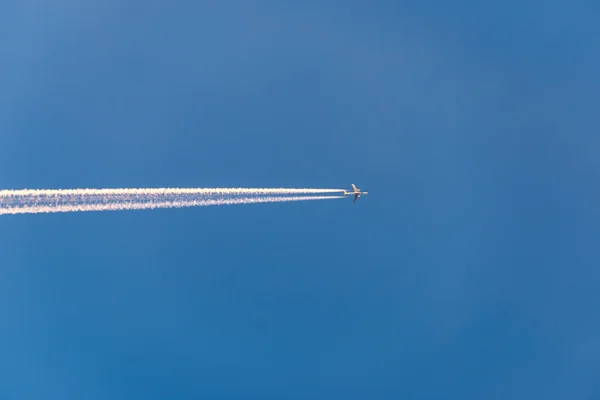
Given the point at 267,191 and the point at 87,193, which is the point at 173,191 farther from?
the point at 267,191

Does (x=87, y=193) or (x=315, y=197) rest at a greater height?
(x=315, y=197)

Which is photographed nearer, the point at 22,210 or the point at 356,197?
the point at 22,210

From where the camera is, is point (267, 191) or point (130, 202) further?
point (267, 191)

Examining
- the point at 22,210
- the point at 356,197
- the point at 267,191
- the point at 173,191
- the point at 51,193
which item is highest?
the point at 356,197

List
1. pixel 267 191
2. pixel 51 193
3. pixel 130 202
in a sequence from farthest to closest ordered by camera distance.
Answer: pixel 267 191 → pixel 130 202 → pixel 51 193

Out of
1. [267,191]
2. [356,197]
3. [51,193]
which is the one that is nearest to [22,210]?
[51,193]

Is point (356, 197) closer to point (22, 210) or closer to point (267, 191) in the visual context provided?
point (267, 191)

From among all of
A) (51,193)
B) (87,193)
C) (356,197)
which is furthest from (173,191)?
(356,197)

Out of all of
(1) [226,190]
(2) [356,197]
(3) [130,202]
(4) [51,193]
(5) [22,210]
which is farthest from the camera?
(2) [356,197]

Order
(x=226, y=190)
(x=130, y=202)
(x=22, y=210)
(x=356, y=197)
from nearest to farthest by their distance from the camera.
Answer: (x=22, y=210) < (x=130, y=202) < (x=226, y=190) < (x=356, y=197)
